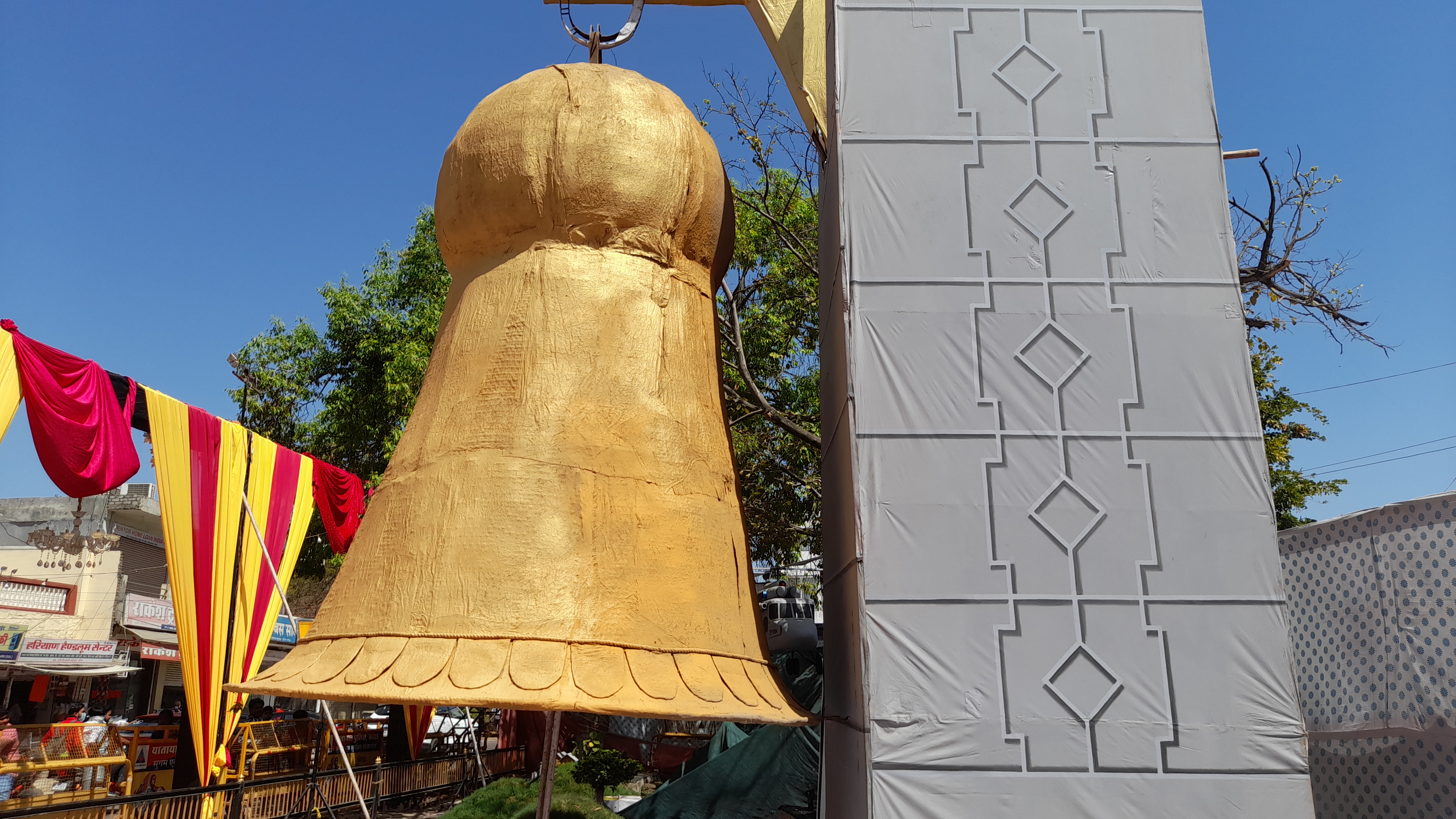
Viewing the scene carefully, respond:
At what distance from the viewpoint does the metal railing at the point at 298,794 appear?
8648mm

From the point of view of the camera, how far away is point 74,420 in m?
7.59

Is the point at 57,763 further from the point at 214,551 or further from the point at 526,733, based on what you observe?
the point at 526,733

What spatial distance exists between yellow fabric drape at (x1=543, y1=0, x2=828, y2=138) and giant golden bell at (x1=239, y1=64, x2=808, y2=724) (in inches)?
61.7

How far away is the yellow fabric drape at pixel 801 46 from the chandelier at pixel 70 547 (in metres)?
21.9

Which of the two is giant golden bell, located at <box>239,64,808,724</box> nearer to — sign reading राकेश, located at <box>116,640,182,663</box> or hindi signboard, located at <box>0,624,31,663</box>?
hindi signboard, located at <box>0,624,31,663</box>

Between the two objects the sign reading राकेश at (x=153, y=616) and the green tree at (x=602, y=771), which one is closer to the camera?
the green tree at (x=602, y=771)

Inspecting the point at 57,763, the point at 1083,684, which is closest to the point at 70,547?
the point at 57,763

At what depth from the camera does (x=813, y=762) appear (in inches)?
427

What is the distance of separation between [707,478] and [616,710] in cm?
160

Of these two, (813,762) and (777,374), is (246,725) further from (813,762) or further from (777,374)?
(777,374)

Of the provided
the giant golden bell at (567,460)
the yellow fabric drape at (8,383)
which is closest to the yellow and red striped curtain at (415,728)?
the yellow fabric drape at (8,383)

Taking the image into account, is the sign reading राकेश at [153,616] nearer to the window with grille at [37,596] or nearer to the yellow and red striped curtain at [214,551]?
the window with grille at [37,596]

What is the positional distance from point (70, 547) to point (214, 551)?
55.7 feet

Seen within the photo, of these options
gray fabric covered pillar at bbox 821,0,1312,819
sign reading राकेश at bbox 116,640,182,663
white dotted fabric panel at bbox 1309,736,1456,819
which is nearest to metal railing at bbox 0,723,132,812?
gray fabric covered pillar at bbox 821,0,1312,819
